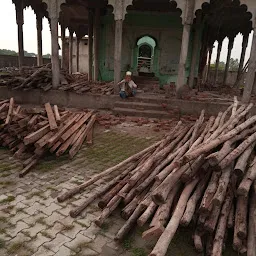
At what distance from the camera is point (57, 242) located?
3.33 meters

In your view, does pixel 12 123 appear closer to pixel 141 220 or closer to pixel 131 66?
pixel 141 220

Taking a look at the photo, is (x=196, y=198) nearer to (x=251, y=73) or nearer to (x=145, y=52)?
(x=251, y=73)

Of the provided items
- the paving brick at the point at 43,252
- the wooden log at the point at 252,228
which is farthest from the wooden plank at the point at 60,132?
the wooden log at the point at 252,228

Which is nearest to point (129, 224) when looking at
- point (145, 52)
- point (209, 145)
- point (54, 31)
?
point (209, 145)

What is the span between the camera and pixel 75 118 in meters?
7.62

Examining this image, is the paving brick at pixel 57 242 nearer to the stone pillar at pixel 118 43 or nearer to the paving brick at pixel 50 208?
the paving brick at pixel 50 208

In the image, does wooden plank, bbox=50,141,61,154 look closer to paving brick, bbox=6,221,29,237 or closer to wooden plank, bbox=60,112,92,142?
wooden plank, bbox=60,112,92,142

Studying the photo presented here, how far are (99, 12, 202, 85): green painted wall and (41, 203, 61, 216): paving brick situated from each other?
1295 cm

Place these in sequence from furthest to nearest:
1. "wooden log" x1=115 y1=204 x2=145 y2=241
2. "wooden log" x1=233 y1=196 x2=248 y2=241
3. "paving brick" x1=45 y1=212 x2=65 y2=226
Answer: "paving brick" x1=45 y1=212 x2=65 y2=226 → "wooden log" x1=115 y1=204 x2=145 y2=241 → "wooden log" x1=233 y1=196 x2=248 y2=241

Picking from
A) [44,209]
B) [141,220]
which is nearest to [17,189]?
[44,209]

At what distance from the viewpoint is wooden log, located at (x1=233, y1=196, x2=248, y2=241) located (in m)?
3.06

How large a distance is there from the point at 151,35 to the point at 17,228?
14.4 m

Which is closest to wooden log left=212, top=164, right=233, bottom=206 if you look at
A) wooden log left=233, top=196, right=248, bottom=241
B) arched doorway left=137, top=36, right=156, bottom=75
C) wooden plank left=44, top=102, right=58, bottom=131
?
wooden log left=233, top=196, right=248, bottom=241

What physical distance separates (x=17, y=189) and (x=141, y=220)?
2689mm
